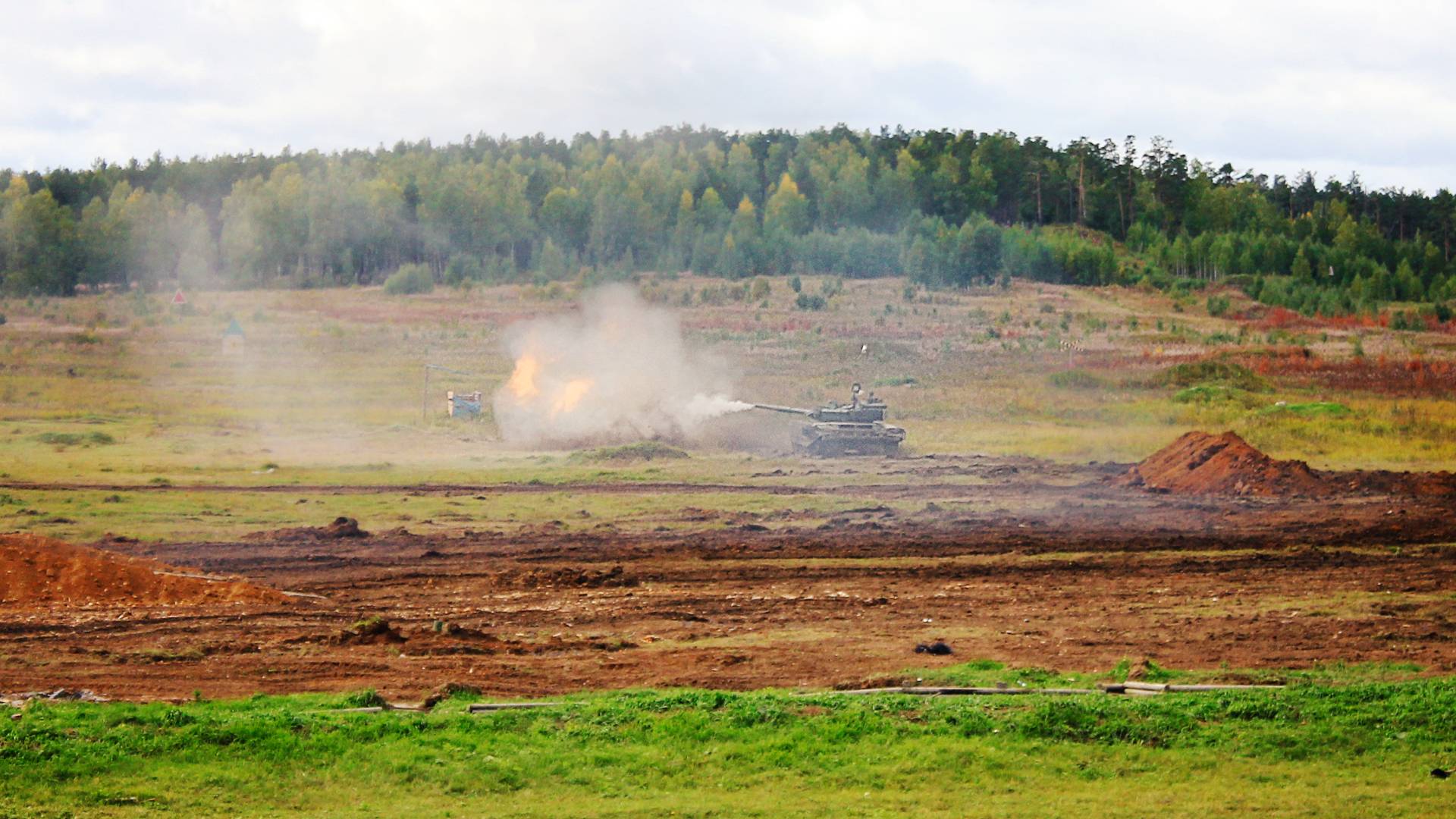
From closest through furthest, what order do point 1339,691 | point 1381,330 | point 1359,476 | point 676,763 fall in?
point 676,763 < point 1339,691 < point 1359,476 < point 1381,330

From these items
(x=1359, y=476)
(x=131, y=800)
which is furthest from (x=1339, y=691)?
(x=1359, y=476)

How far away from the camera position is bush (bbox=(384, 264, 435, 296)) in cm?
9850

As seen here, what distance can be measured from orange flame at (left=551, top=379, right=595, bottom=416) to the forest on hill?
48.3 metres

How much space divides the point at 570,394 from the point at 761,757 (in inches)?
1428

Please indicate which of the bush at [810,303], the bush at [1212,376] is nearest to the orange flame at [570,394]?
the bush at [1212,376]

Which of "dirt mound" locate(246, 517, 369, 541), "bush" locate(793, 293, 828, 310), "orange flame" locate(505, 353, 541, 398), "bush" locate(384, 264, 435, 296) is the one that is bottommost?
"dirt mound" locate(246, 517, 369, 541)

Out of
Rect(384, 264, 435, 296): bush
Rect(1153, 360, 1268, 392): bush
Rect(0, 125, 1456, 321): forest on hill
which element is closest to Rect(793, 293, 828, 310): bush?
Rect(0, 125, 1456, 321): forest on hill

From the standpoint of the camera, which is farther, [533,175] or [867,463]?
[533,175]

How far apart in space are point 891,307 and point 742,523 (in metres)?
53.2

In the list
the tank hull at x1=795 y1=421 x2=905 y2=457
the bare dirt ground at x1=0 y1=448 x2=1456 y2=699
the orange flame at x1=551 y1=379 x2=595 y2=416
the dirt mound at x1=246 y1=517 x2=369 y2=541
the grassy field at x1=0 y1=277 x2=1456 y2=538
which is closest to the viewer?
the bare dirt ground at x1=0 y1=448 x2=1456 y2=699

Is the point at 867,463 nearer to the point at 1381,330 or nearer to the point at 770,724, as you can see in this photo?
the point at 770,724

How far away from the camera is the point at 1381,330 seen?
3007 inches

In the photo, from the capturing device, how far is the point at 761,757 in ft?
44.8

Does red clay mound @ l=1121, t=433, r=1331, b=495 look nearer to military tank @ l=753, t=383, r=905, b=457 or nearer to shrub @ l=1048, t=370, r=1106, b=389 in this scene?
military tank @ l=753, t=383, r=905, b=457
